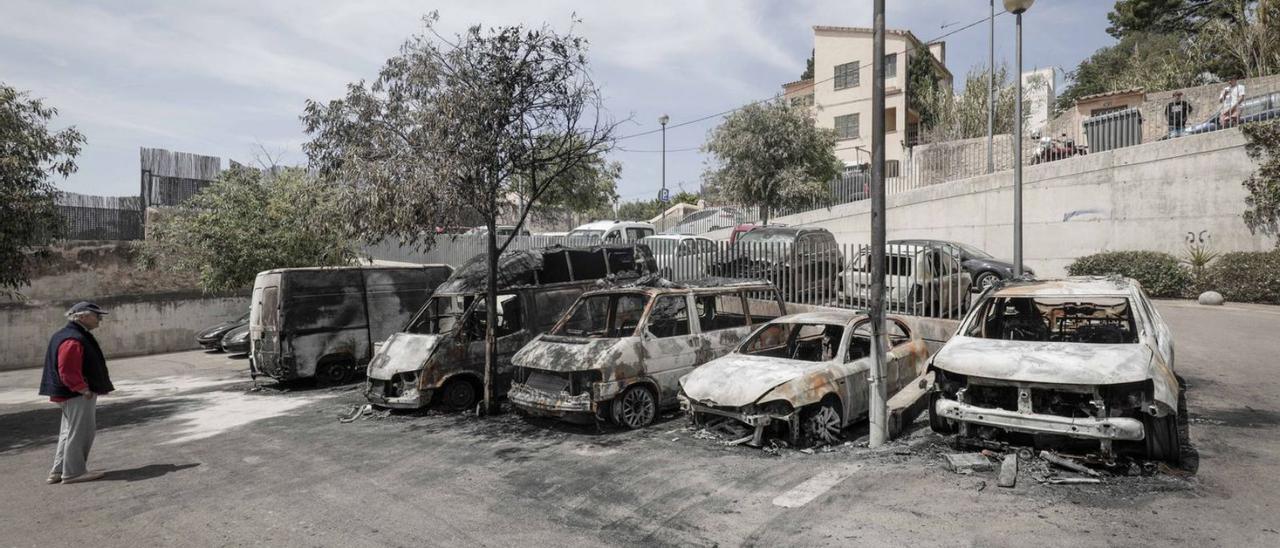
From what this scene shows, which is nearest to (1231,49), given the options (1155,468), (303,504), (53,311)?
(1155,468)

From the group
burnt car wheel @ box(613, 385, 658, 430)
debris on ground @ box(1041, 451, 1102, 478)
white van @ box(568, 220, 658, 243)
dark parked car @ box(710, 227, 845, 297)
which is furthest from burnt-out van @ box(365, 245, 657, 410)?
white van @ box(568, 220, 658, 243)

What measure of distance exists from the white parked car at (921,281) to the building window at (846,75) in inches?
1188

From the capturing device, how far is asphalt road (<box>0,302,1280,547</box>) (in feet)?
16.1

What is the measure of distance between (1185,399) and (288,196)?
1708cm

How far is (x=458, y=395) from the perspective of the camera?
9.80 metres

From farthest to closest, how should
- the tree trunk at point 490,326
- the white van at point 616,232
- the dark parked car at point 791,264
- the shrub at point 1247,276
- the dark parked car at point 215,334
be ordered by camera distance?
the white van at point 616,232 → the dark parked car at point 215,334 → the shrub at point 1247,276 → the dark parked car at point 791,264 → the tree trunk at point 490,326

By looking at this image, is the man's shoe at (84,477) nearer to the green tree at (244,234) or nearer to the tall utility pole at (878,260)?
the tall utility pole at (878,260)

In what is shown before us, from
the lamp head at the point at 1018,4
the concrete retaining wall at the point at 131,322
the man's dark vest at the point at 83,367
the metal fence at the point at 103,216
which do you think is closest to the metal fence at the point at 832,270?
the lamp head at the point at 1018,4

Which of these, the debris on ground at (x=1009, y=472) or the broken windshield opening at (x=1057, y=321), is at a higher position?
the broken windshield opening at (x=1057, y=321)

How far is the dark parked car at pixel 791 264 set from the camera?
502 inches

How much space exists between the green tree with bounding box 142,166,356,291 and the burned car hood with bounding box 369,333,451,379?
6.78 m

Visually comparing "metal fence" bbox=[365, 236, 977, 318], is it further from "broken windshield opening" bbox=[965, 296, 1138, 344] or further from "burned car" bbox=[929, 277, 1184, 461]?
"burned car" bbox=[929, 277, 1184, 461]

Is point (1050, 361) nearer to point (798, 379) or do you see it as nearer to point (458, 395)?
point (798, 379)

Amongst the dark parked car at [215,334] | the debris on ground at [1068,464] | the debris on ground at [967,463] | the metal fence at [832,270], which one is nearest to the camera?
the debris on ground at [1068,464]
